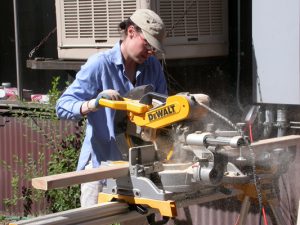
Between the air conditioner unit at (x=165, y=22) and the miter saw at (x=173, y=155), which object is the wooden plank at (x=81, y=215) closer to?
the miter saw at (x=173, y=155)

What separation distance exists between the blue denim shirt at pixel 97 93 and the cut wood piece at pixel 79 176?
585mm

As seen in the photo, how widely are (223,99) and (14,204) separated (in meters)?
2.38

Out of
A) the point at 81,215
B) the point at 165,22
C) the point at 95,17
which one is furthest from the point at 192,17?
the point at 81,215

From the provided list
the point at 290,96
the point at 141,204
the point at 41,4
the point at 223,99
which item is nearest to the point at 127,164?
the point at 141,204

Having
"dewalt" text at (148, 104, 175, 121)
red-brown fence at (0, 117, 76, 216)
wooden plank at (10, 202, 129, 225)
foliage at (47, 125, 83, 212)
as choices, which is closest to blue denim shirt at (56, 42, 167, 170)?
"dewalt" text at (148, 104, 175, 121)

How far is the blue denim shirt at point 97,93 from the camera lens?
14.3 ft

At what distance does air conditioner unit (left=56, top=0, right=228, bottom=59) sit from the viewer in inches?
225

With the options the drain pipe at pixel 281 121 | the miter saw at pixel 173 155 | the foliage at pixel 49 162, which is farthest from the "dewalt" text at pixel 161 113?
the foliage at pixel 49 162

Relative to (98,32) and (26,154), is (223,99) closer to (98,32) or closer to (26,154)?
(98,32)

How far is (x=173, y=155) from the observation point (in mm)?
3840

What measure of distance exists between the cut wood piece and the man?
561mm

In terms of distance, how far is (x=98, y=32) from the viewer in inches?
231

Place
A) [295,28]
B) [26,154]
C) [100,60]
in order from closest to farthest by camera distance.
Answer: [100,60] → [295,28] → [26,154]

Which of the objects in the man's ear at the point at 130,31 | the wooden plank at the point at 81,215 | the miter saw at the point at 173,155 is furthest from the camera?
the man's ear at the point at 130,31
